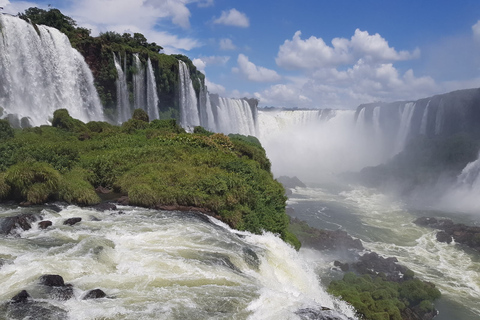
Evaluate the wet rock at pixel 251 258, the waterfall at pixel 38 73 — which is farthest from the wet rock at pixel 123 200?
the waterfall at pixel 38 73

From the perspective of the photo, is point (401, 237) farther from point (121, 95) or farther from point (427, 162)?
point (121, 95)

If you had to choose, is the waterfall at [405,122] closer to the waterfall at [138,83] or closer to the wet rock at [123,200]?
the waterfall at [138,83]

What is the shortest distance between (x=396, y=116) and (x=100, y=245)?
62.7 m

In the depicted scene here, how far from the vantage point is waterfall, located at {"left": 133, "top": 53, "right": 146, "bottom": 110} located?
39.7m

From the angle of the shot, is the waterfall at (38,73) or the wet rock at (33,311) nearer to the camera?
the wet rock at (33,311)

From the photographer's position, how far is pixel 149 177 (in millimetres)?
13859

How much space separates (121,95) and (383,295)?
3273cm

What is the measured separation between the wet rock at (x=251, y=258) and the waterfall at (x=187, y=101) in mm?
38086

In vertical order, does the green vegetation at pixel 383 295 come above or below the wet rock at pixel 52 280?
below

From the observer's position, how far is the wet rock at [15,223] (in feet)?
28.6

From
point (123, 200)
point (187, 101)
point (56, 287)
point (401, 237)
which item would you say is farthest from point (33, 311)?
point (187, 101)

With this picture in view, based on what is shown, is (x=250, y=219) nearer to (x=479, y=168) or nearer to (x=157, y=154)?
(x=157, y=154)

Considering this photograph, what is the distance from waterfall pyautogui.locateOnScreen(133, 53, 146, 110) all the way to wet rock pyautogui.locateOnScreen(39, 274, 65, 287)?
118 ft

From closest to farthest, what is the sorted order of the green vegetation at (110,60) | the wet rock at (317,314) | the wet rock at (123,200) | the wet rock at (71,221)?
1. the wet rock at (317,314)
2. the wet rock at (71,221)
3. the wet rock at (123,200)
4. the green vegetation at (110,60)
